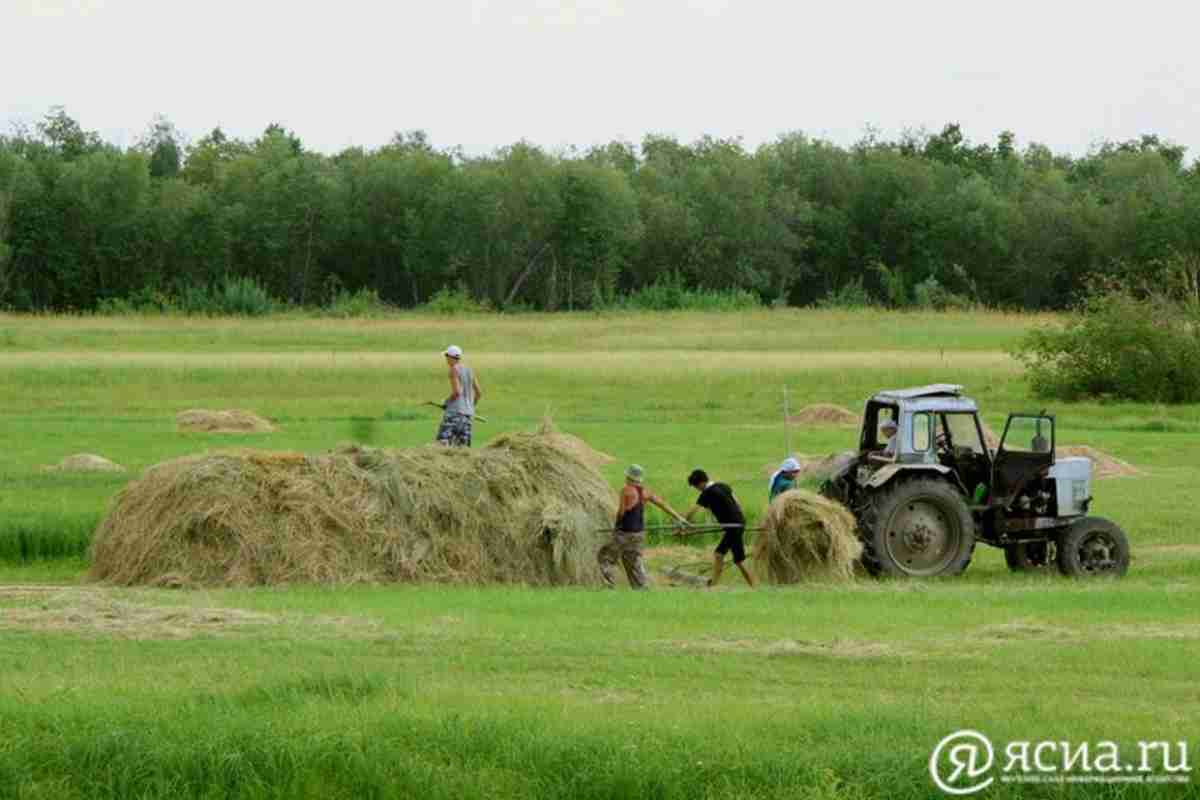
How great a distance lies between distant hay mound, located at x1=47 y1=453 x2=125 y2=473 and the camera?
1199 inches

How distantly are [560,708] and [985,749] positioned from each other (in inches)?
111

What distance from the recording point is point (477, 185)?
105062 millimetres

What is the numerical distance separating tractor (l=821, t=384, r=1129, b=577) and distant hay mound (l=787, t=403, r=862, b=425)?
19.4m

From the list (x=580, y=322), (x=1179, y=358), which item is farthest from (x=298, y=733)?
(x=580, y=322)

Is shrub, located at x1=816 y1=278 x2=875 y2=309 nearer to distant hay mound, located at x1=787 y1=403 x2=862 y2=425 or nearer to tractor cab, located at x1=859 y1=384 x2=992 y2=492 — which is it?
distant hay mound, located at x1=787 y1=403 x2=862 y2=425

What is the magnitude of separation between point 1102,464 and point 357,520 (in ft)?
53.2

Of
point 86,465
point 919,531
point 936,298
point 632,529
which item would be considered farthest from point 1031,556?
point 936,298

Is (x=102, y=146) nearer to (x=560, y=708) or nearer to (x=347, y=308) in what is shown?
(x=347, y=308)

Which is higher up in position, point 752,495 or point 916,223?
point 916,223

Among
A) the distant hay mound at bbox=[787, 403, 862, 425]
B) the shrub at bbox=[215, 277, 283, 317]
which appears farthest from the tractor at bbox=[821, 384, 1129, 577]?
the shrub at bbox=[215, 277, 283, 317]

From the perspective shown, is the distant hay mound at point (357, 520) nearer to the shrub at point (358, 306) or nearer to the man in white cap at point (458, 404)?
the man in white cap at point (458, 404)

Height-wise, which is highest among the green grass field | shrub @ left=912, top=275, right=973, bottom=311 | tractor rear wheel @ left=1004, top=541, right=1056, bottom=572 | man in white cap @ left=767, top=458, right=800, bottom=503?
shrub @ left=912, top=275, right=973, bottom=311

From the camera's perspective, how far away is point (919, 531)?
2241 centimetres

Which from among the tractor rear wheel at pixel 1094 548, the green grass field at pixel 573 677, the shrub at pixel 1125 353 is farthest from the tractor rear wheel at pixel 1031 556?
the shrub at pixel 1125 353
